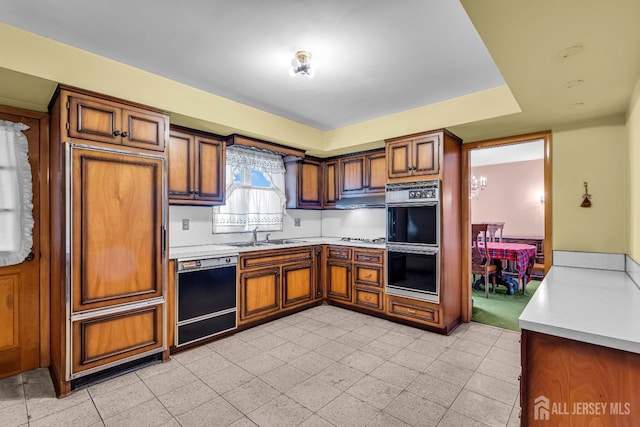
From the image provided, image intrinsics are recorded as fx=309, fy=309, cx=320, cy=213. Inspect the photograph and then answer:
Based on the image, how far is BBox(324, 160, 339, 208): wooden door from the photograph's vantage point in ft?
15.6

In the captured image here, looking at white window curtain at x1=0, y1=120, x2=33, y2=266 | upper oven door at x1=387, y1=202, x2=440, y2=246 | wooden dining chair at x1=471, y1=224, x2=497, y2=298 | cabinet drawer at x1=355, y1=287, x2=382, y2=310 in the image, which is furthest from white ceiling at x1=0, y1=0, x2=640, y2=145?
cabinet drawer at x1=355, y1=287, x2=382, y2=310

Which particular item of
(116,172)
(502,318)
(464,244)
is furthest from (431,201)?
(116,172)

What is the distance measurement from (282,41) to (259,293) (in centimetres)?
261

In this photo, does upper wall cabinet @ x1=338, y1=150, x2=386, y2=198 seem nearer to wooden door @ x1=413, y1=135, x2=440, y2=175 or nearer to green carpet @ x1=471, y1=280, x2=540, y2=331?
wooden door @ x1=413, y1=135, x2=440, y2=175

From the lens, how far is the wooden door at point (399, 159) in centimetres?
358

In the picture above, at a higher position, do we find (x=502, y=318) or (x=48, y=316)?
(x=48, y=316)

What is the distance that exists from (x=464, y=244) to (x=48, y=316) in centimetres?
A: 434

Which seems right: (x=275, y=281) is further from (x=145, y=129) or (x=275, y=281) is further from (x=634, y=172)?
(x=634, y=172)

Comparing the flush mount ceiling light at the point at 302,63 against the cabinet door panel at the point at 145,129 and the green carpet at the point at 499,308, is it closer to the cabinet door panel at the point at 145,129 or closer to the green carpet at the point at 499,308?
the cabinet door panel at the point at 145,129

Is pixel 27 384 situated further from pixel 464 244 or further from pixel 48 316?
pixel 464 244

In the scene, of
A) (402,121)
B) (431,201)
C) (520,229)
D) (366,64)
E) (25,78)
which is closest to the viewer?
(25,78)

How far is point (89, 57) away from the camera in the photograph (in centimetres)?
233

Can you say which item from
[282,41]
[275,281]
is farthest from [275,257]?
[282,41]

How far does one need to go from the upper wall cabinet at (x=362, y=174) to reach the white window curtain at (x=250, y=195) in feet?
3.01
